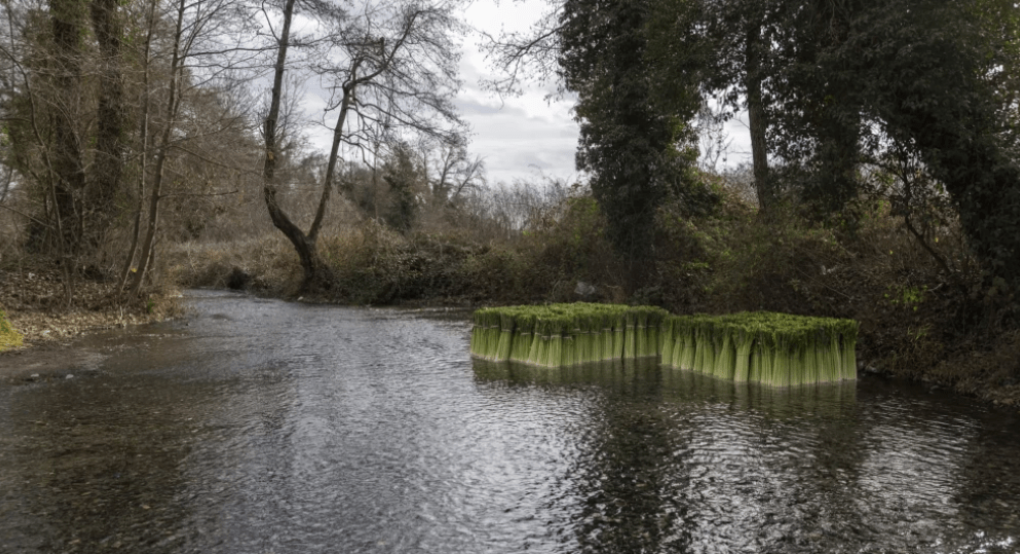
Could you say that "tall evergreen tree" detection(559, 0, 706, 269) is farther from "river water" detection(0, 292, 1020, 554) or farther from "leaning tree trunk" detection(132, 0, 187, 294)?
"leaning tree trunk" detection(132, 0, 187, 294)

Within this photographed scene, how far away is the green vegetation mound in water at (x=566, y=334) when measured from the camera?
32.3ft

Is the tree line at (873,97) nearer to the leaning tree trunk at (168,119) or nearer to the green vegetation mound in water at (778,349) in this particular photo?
the green vegetation mound in water at (778,349)

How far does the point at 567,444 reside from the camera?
618cm

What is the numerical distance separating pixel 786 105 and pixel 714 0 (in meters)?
2.09

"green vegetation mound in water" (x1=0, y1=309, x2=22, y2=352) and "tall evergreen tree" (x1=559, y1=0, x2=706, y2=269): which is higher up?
"tall evergreen tree" (x1=559, y1=0, x2=706, y2=269)

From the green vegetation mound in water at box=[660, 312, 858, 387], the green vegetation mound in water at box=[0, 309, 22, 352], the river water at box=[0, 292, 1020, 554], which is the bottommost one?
the river water at box=[0, 292, 1020, 554]

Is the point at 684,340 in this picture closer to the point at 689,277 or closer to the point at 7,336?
the point at 689,277

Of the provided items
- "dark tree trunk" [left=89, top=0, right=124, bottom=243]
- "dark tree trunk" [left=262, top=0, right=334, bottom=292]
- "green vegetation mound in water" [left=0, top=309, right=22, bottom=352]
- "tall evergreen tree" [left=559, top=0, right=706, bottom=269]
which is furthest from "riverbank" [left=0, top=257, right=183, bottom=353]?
"tall evergreen tree" [left=559, top=0, right=706, bottom=269]

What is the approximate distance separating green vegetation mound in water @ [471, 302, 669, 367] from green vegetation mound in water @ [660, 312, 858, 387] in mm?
1409

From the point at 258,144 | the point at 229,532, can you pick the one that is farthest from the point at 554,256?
the point at 229,532

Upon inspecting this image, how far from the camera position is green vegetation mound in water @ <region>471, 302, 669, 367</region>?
985 cm

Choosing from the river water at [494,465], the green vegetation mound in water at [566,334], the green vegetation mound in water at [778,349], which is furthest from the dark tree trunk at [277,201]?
the green vegetation mound in water at [778,349]

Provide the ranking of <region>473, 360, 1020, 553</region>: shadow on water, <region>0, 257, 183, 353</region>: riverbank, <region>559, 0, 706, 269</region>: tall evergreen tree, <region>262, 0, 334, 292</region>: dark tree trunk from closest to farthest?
<region>473, 360, 1020, 553</region>: shadow on water < <region>0, 257, 183, 353</region>: riverbank < <region>559, 0, 706, 269</region>: tall evergreen tree < <region>262, 0, 334, 292</region>: dark tree trunk

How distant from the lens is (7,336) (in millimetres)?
11719
